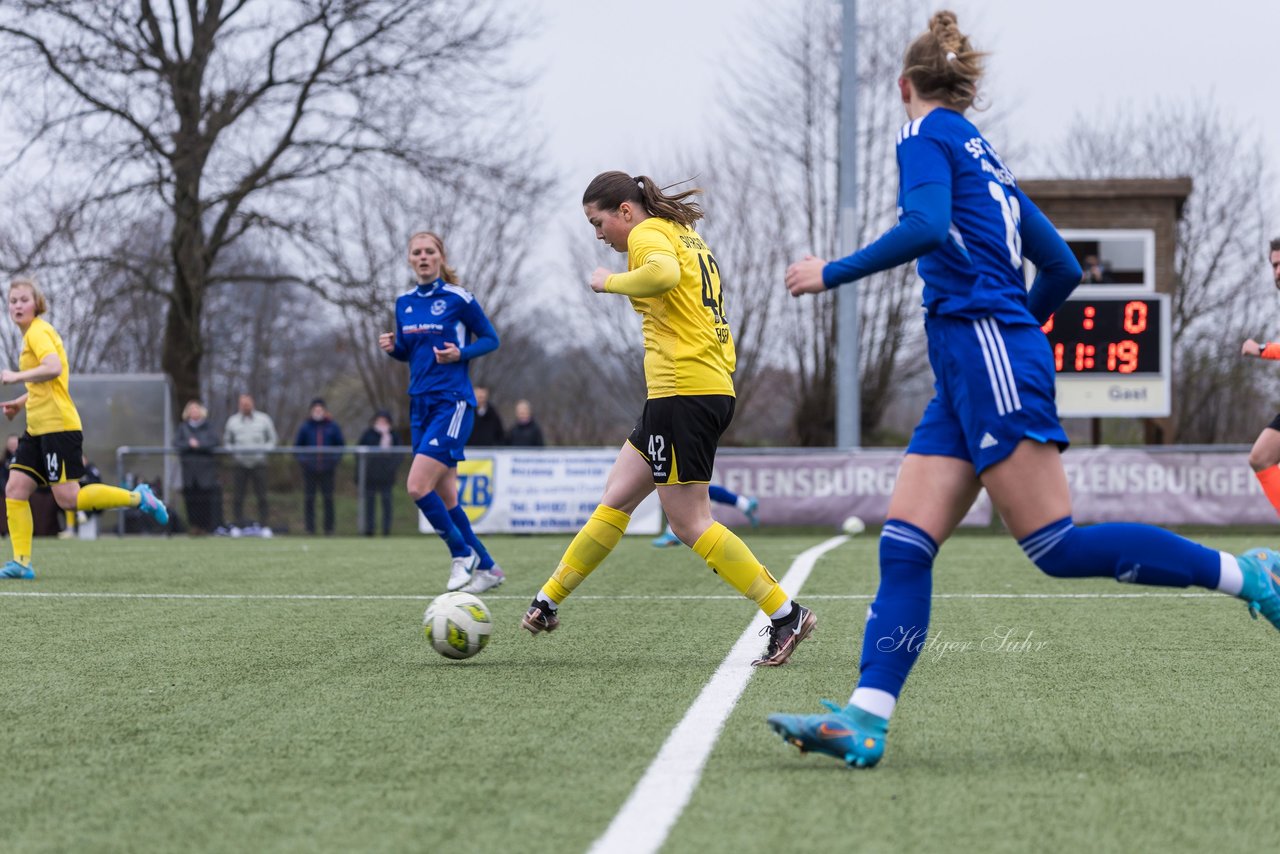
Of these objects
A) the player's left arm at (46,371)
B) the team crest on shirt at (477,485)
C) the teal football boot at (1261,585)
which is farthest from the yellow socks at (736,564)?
the team crest on shirt at (477,485)

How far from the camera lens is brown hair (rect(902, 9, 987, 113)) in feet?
12.3

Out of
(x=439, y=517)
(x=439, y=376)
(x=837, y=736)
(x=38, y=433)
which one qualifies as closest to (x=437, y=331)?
(x=439, y=376)

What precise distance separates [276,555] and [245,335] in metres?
32.4

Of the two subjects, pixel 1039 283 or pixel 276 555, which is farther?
pixel 276 555

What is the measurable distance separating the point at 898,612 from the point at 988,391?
0.60 m

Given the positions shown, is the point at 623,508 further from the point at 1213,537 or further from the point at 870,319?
the point at 870,319

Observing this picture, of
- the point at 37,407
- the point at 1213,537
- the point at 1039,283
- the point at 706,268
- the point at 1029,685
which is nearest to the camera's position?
the point at 1039,283

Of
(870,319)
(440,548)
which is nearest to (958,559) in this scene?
(440,548)

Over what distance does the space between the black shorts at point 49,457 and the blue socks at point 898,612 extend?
745 centimetres

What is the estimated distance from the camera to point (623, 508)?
595cm

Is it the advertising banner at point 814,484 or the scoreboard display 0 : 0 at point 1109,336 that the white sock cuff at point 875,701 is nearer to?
the advertising banner at point 814,484

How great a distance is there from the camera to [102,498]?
10.2 m

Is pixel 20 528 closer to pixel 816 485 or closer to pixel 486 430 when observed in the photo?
pixel 486 430

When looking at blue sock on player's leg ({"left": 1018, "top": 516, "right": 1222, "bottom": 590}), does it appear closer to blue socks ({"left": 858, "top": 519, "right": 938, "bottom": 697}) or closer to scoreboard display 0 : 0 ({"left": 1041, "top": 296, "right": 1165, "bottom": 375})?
blue socks ({"left": 858, "top": 519, "right": 938, "bottom": 697})
